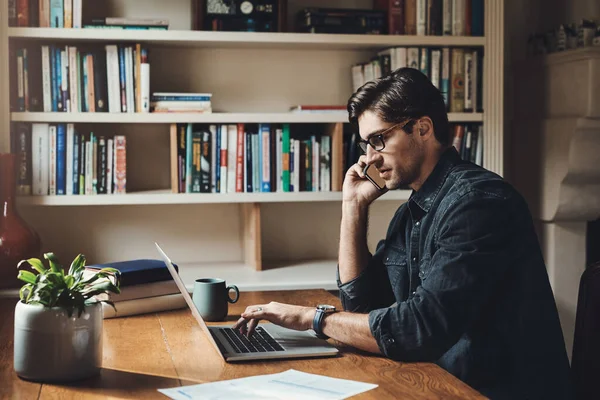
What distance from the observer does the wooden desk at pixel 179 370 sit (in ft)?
4.46

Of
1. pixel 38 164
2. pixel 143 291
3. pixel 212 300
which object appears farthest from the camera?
pixel 38 164

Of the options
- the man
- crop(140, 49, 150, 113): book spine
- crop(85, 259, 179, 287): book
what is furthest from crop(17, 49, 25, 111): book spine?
the man

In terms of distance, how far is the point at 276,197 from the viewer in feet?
10.1

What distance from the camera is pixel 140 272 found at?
6.68 feet

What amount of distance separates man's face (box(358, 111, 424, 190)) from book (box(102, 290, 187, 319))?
649 millimetres

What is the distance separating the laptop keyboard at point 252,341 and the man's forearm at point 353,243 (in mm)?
346

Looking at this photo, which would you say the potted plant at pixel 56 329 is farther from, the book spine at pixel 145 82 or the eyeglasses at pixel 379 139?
the book spine at pixel 145 82

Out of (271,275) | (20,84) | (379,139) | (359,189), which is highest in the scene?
(20,84)

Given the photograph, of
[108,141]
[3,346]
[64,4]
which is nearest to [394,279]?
[3,346]

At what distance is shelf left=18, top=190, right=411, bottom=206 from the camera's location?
2947mm

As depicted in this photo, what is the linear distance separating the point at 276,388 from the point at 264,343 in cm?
33

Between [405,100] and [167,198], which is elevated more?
[405,100]

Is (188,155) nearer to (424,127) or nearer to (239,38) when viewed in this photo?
(239,38)

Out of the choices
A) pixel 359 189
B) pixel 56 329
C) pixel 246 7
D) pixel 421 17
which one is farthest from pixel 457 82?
pixel 56 329
